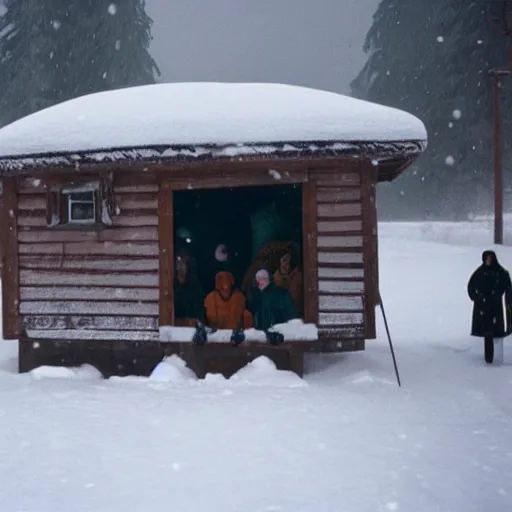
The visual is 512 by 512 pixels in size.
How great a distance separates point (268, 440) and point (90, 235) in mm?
4232

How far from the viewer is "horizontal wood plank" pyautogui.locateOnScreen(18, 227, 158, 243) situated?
356 inches

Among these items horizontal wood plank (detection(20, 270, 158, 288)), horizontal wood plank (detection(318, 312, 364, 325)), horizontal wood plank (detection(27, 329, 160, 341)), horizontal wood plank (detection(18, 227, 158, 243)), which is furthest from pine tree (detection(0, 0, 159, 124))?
horizontal wood plank (detection(318, 312, 364, 325))

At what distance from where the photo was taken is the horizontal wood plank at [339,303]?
884cm

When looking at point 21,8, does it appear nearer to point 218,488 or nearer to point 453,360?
point 453,360

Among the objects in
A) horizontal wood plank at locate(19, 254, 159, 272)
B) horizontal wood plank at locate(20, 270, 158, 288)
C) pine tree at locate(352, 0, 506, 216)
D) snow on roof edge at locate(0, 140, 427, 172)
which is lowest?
horizontal wood plank at locate(20, 270, 158, 288)

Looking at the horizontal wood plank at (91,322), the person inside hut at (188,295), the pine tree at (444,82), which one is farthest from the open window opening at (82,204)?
the pine tree at (444,82)

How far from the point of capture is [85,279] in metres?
9.23

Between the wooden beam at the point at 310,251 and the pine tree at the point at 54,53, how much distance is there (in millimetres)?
25326

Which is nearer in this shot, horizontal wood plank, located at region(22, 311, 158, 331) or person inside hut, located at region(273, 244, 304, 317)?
horizontal wood plank, located at region(22, 311, 158, 331)

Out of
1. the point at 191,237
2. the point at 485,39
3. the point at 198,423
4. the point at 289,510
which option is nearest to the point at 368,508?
the point at 289,510

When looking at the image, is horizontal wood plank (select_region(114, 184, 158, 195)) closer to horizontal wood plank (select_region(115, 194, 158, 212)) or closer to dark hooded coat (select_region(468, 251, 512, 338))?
horizontal wood plank (select_region(115, 194, 158, 212))

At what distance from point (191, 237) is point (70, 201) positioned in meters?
3.69

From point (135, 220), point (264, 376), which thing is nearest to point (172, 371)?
point (264, 376)

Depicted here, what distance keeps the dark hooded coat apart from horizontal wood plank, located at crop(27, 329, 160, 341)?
4.60m
